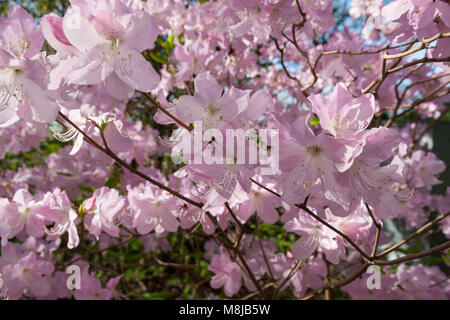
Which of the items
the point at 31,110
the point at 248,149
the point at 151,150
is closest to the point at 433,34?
the point at 248,149

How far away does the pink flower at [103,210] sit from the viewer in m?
1.25

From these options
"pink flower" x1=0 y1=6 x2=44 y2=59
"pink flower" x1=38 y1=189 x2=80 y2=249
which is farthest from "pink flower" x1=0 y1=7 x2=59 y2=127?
"pink flower" x1=38 y1=189 x2=80 y2=249

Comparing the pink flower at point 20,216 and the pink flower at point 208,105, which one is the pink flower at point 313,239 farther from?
the pink flower at point 20,216

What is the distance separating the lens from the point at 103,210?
4.12ft

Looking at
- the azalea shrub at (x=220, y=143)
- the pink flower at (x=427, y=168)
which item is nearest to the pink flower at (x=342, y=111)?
the azalea shrub at (x=220, y=143)

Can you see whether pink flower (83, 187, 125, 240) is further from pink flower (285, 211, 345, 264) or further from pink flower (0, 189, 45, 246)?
pink flower (285, 211, 345, 264)

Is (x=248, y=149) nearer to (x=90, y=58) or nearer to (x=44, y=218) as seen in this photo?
(x=90, y=58)

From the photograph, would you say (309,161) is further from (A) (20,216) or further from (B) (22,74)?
(A) (20,216)

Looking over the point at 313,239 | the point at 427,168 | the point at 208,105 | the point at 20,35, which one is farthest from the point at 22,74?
the point at 427,168
